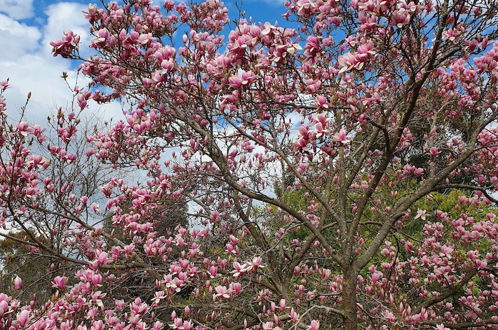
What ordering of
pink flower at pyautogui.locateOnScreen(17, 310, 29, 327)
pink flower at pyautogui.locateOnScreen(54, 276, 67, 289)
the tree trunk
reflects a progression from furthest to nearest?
1. the tree trunk
2. pink flower at pyautogui.locateOnScreen(54, 276, 67, 289)
3. pink flower at pyautogui.locateOnScreen(17, 310, 29, 327)

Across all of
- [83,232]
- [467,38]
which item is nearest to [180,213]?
[83,232]

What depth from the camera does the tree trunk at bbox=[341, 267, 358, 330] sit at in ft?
11.6

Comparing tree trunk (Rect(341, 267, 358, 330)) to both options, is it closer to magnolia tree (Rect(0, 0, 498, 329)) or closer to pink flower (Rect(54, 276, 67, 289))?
magnolia tree (Rect(0, 0, 498, 329))

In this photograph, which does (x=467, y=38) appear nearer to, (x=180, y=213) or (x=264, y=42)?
(x=264, y=42)

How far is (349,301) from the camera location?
141 inches

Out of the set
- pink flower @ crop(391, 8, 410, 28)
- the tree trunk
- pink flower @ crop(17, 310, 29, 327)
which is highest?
pink flower @ crop(391, 8, 410, 28)

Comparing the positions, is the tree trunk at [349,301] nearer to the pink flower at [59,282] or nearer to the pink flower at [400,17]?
the pink flower at [400,17]

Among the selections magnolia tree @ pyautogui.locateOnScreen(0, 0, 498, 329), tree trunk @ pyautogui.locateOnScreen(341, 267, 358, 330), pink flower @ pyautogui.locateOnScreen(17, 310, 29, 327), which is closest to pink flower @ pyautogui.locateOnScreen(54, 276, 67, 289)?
magnolia tree @ pyautogui.locateOnScreen(0, 0, 498, 329)

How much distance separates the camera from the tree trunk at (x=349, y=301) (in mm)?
3533

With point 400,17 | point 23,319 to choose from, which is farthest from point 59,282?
point 400,17

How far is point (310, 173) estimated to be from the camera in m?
5.80

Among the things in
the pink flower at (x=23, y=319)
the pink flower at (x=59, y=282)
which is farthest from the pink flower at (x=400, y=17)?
the pink flower at (x=59, y=282)

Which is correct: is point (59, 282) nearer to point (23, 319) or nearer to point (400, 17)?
point (23, 319)

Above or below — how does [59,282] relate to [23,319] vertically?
above
